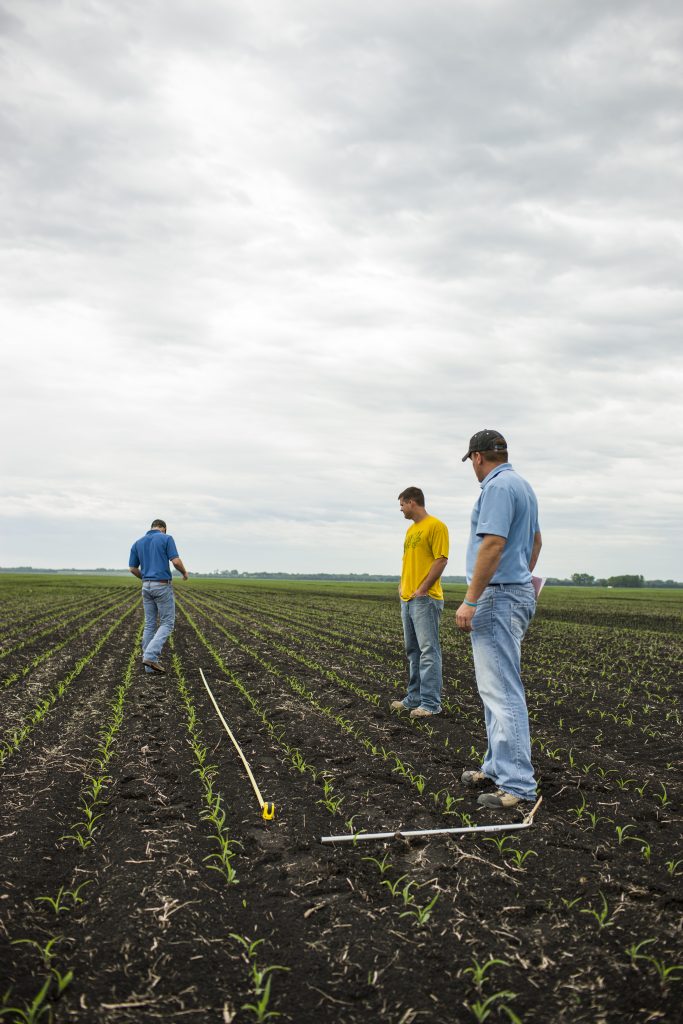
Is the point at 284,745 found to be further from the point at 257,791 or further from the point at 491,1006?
the point at 491,1006

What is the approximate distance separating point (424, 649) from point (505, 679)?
8.53 feet

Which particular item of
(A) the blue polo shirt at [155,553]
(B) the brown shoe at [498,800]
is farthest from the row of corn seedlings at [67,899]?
(A) the blue polo shirt at [155,553]

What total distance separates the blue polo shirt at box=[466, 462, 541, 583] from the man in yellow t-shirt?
7.39 feet

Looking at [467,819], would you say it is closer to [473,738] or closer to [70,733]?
[473,738]

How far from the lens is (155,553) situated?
35.9 feet

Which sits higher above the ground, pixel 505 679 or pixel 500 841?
pixel 505 679

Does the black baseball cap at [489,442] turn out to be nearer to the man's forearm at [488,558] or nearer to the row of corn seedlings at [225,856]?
the man's forearm at [488,558]

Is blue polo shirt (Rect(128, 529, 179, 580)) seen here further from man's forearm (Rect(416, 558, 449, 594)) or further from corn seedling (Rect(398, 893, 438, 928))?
corn seedling (Rect(398, 893, 438, 928))

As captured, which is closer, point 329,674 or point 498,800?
point 498,800

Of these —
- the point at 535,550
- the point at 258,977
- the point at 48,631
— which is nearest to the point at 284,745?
the point at 535,550

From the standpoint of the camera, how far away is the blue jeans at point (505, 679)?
16.1 ft

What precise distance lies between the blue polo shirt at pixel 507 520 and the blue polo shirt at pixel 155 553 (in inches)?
280

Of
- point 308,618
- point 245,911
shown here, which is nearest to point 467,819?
point 245,911

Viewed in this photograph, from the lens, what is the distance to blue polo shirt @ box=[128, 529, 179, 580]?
10930 mm
